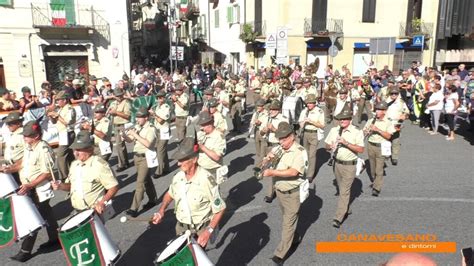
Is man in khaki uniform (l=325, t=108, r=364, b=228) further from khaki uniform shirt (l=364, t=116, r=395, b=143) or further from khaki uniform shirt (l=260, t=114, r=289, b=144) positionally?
khaki uniform shirt (l=260, t=114, r=289, b=144)

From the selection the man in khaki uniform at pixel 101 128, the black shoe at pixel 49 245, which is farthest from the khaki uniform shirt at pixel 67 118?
the black shoe at pixel 49 245

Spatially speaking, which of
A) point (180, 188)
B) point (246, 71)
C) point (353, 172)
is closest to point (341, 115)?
point (353, 172)

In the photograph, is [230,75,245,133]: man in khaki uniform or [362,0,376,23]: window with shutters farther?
[362,0,376,23]: window with shutters

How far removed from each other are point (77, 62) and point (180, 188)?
19705 millimetres

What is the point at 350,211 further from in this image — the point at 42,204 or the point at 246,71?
the point at 246,71

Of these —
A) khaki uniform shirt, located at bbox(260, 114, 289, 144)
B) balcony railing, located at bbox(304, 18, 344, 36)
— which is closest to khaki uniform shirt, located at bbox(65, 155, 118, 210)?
khaki uniform shirt, located at bbox(260, 114, 289, 144)

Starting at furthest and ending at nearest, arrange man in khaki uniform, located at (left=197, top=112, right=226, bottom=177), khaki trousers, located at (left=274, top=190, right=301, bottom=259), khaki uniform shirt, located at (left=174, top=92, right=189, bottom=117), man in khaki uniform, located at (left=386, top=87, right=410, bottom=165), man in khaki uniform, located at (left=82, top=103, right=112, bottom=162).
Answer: khaki uniform shirt, located at (left=174, top=92, right=189, bottom=117) → man in khaki uniform, located at (left=386, top=87, right=410, bottom=165) → man in khaki uniform, located at (left=82, top=103, right=112, bottom=162) → man in khaki uniform, located at (left=197, top=112, right=226, bottom=177) → khaki trousers, located at (left=274, top=190, right=301, bottom=259)

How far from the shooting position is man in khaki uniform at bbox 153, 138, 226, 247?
4.40 metres

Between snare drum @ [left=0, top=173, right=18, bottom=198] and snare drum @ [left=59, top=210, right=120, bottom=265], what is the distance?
1.38 meters

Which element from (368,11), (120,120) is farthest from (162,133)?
(368,11)

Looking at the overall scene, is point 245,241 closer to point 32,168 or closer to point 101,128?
point 32,168

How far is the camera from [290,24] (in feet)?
95.8

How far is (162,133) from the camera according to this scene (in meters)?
9.27

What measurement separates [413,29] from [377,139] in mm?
26440
